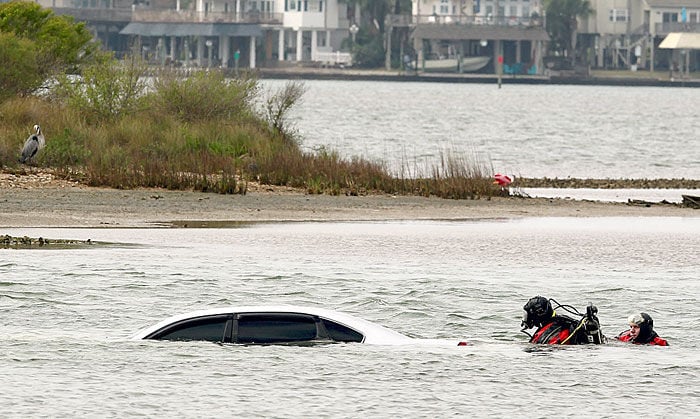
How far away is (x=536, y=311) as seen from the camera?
20.7 metres

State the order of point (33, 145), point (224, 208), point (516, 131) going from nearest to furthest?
1. point (224, 208)
2. point (33, 145)
3. point (516, 131)

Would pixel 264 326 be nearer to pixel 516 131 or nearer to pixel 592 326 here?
pixel 592 326

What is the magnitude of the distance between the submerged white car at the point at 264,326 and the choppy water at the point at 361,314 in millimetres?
392

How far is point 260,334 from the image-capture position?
1952cm

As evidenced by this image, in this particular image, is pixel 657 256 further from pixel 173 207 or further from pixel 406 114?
pixel 406 114

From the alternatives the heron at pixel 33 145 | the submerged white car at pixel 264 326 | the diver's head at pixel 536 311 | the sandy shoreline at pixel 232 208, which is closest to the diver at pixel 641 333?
the diver's head at pixel 536 311

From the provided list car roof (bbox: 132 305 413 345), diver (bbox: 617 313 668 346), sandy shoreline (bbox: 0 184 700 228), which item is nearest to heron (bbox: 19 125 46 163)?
sandy shoreline (bbox: 0 184 700 228)

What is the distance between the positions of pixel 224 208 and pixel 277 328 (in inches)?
854

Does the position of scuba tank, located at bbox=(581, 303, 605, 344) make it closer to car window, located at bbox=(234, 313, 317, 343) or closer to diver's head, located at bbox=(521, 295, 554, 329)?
diver's head, located at bbox=(521, 295, 554, 329)

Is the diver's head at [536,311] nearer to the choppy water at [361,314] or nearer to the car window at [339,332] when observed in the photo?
the choppy water at [361,314]

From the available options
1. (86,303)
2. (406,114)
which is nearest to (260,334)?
(86,303)

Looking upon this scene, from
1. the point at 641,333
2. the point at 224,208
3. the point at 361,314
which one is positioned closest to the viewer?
the point at 641,333

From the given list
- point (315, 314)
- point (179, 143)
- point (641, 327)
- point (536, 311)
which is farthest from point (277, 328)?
point (179, 143)

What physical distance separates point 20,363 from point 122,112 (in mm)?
27363
